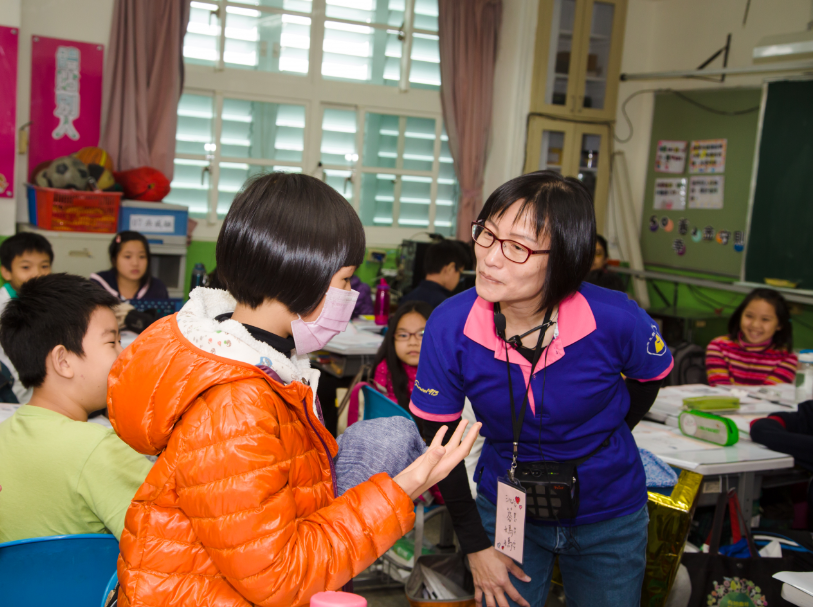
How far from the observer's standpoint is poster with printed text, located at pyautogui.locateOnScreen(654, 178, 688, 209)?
5973 mm

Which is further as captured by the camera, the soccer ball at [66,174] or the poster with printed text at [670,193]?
the poster with printed text at [670,193]

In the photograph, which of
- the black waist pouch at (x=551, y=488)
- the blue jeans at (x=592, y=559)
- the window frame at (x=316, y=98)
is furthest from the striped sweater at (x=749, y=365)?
the window frame at (x=316, y=98)

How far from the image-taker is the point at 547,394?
4.43ft

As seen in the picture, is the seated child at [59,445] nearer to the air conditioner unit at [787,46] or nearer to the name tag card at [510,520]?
the name tag card at [510,520]

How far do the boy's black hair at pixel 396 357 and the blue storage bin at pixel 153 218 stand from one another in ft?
7.70

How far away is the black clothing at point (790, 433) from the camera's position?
232 cm

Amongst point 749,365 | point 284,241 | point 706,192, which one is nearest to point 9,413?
point 284,241

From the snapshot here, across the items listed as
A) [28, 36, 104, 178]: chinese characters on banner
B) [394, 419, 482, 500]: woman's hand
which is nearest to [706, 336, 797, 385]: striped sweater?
[394, 419, 482, 500]: woman's hand

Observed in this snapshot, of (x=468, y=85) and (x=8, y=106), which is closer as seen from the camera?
(x=8, y=106)

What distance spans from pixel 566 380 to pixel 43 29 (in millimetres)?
4754

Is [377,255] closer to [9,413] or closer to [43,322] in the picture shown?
[9,413]

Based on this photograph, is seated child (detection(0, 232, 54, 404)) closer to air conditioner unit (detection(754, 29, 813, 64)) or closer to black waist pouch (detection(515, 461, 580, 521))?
black waist pouch (detection(515, 461, 580, 521))

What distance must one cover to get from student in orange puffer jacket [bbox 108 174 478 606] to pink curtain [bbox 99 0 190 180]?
443 centimetres

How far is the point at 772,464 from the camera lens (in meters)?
2.26
